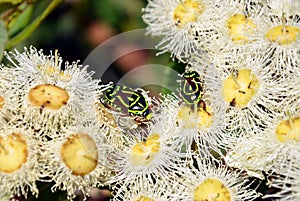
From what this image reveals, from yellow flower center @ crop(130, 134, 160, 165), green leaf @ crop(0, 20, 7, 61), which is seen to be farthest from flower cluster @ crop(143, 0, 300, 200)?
green leaf @ crop(0, 20, 7, 61)

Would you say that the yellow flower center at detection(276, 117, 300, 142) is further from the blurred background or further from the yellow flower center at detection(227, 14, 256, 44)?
the blurred background

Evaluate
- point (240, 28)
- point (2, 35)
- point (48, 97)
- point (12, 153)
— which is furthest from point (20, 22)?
point (240, 28)

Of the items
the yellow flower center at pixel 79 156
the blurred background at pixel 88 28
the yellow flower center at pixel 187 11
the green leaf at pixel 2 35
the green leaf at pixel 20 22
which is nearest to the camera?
the yellow flower center at pixel 79 156

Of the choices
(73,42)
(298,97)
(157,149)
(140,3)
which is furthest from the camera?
(73,42)

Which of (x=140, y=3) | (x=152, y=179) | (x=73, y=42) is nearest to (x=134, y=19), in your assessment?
(x=140, y=3)

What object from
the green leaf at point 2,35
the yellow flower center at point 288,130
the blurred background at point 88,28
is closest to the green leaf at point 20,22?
the green leaf at point 2,35

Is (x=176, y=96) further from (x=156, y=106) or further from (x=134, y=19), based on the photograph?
(x=134, y=19)

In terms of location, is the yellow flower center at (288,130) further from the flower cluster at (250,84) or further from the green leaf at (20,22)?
the green leaf at (20,22)
